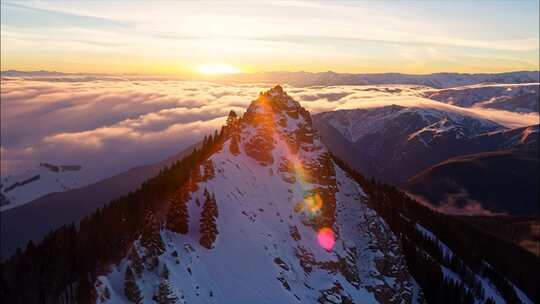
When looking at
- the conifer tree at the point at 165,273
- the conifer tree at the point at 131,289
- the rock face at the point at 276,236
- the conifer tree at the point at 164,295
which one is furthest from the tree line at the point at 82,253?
the conifer tree at the point at 164,295

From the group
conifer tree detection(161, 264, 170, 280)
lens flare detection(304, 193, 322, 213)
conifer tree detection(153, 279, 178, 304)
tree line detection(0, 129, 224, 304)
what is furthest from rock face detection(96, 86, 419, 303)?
tree line detection(0, 129, 224, 304)

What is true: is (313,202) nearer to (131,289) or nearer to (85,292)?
(131,289)

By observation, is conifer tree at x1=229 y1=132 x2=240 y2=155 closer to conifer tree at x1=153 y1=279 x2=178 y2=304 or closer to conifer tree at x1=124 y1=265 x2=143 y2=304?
conifer tree at x1=153 y1=279 x2=178 y2=304

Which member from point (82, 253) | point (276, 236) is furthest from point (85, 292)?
point (276, 236)

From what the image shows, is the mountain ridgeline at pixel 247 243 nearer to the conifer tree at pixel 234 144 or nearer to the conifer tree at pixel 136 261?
the conifer tree at pixel 136 261

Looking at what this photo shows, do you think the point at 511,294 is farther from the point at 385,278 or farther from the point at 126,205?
the point at 126,205
